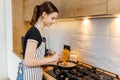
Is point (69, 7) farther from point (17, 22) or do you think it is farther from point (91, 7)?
point (17, 22)

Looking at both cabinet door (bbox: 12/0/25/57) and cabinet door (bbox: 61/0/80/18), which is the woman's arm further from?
cabinet door (bbox: 12/0/25/57)

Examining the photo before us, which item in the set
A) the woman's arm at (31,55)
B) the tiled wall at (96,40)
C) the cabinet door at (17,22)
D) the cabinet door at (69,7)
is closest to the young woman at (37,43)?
the woman's arm at (31,55)

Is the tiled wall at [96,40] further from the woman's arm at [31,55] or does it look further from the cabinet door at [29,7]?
the woman's arm at [31,55]

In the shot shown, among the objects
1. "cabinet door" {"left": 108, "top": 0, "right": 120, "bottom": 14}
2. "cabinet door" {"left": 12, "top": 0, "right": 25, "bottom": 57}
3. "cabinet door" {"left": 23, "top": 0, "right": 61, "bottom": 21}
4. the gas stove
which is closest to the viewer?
"cabinet door" {"left": 108, "top": 0, "right": 120, "bottom": 14}

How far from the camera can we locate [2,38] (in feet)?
10.6

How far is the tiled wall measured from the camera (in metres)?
1.33

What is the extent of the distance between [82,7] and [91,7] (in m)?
0.10

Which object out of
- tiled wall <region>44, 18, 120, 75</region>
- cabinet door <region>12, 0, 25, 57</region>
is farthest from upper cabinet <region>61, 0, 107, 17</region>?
cabinet door <region>12, 0, 25, 57</region>

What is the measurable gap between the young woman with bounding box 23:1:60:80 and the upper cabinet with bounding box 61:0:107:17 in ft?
0.44

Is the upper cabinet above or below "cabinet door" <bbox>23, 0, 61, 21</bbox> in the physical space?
below

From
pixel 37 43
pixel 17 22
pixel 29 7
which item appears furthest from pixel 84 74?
pixel 17 22

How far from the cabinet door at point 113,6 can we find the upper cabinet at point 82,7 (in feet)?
0.13

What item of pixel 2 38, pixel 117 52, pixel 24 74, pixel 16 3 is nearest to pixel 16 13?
pixel 16 3

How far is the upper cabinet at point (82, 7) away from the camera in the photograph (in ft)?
3.32
